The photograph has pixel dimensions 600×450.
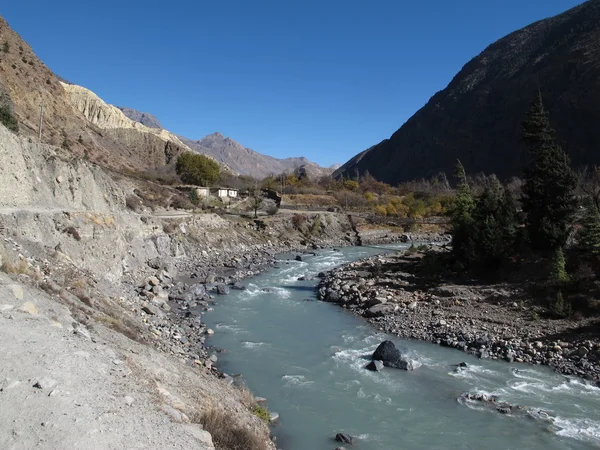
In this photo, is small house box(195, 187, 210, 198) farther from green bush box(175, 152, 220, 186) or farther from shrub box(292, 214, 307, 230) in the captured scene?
shrub box(292, 214, 307, 230)

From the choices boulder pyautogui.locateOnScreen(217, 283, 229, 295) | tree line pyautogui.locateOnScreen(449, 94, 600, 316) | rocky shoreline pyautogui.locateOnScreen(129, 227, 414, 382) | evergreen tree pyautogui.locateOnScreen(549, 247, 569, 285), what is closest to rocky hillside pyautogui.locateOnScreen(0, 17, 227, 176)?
rocky shoreline pyautogui.locateOnScreen(129, 227, 414, 382)

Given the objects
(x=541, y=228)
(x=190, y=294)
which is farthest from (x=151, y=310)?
(x=541, y=228)

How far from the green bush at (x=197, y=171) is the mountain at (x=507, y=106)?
78450 millimetres

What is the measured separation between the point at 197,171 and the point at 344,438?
193 feet

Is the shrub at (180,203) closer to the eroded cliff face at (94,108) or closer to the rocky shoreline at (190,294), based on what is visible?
the rocky shoreline at (190,294)

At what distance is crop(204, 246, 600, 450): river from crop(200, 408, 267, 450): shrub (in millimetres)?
2125

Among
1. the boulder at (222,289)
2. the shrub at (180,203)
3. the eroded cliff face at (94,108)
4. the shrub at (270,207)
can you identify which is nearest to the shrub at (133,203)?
the shrub at (180,203)

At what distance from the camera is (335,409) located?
11664 mm

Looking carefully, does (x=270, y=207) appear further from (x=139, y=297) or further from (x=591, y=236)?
(x=591, y=236)

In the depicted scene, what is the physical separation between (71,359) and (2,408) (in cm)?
172

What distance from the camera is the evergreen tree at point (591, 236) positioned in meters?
19.5

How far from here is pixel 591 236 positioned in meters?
19.7

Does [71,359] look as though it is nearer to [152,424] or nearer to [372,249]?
[152,424]

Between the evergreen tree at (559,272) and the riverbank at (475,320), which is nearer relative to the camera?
the riverbank at (475,320)
